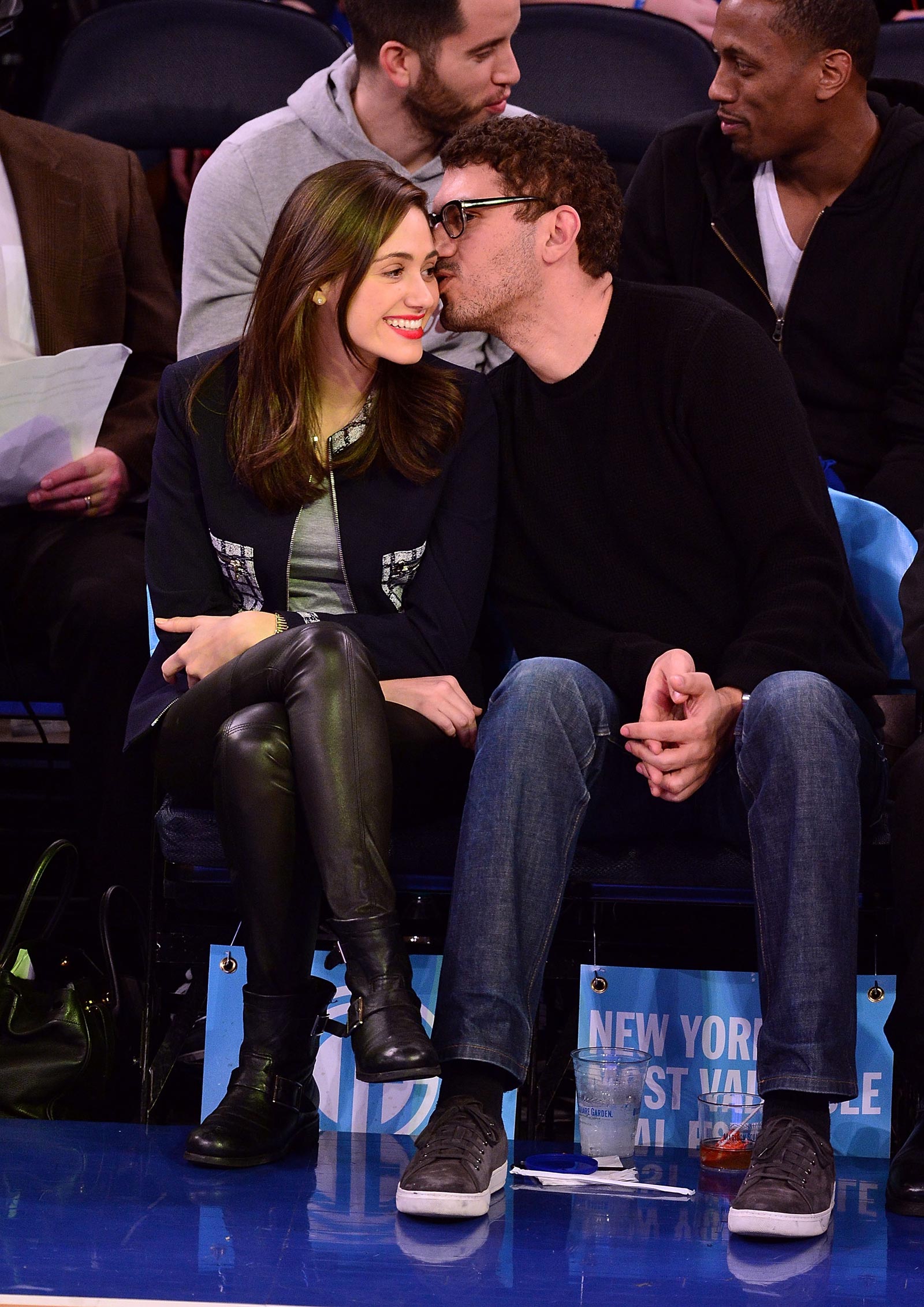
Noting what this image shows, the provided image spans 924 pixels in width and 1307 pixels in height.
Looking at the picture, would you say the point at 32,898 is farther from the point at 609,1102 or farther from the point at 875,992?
the point at 875,992

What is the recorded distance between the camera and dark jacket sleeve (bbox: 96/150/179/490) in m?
2.99

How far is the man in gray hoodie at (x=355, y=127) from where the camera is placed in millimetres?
2914

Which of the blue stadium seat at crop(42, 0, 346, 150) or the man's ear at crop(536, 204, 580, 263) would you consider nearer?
the man's ear at crop(536, 204, 580, 263)

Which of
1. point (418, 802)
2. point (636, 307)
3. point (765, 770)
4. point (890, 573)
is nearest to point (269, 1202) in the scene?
point (418, 802)

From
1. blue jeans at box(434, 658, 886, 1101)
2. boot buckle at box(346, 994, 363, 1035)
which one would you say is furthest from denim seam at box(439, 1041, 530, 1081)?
boot buckle at box(346, 994, 363, 1035)

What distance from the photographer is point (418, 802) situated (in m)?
2.06

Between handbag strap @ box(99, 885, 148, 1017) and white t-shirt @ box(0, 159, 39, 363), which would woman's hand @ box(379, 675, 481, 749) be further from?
white t-shirt @ box(0, 159, 39, 363)

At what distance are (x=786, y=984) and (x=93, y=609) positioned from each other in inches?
53.3

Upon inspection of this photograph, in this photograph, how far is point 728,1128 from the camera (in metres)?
2.03

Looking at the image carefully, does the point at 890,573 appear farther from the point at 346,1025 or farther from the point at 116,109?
the point at 116,109

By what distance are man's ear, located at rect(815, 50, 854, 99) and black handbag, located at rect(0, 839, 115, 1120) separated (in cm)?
193

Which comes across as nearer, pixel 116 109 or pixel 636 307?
pixel 636 307

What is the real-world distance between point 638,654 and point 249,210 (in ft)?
4.30

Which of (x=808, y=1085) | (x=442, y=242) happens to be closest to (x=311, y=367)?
(x=442, y=242)
